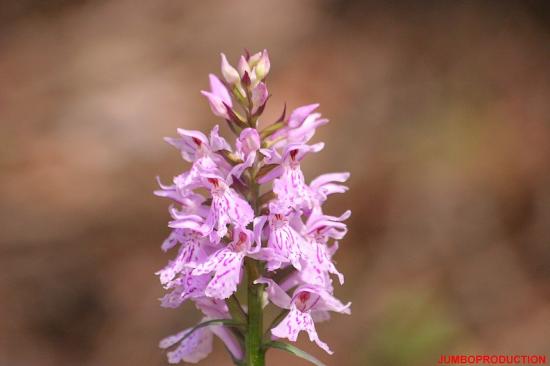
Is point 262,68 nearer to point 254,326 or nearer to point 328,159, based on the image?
point 254,326

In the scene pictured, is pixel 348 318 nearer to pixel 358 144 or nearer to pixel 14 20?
pixel 358 144

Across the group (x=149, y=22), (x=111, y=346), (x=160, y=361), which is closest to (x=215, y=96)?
(x=160, y=361)

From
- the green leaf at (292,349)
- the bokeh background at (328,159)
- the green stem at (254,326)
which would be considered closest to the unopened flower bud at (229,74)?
the green stem at (254,326)

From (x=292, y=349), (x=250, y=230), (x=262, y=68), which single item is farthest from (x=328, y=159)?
(x=292, y=349)

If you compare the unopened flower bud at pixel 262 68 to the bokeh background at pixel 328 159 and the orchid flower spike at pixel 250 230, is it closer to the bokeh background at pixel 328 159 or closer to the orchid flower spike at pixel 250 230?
the orchid flower spike at pixel 250 230

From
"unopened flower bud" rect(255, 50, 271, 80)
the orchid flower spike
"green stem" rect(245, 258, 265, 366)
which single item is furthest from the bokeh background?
"unopened flower bud" rect(255, 50, 271, 80)

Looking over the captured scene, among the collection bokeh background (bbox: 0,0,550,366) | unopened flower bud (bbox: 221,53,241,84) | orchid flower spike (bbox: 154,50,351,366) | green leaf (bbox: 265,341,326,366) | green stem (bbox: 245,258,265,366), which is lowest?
green leaf (bbox: 265,341,326,366)

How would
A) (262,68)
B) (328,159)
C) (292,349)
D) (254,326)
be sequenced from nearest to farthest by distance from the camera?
(292,349)
(254,326)
(262,68)
(328,159)

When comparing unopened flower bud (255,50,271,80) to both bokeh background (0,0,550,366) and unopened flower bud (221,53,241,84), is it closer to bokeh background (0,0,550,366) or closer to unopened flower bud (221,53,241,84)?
unopened flower bud (221,53,241,84)
